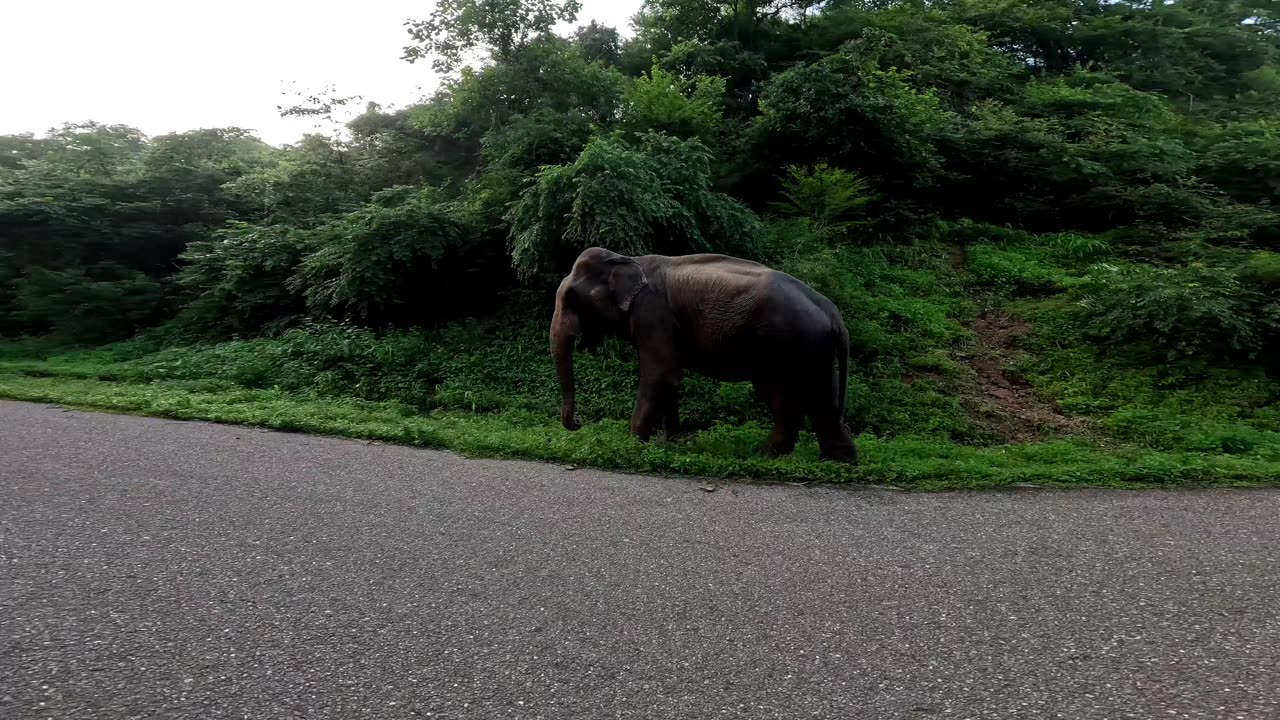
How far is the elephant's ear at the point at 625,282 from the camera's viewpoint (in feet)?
23.2

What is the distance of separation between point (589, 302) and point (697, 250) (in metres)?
3.88

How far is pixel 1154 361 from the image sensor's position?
9094 mm

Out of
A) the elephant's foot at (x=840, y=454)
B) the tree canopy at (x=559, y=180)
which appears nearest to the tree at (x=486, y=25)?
the tree canopy at (x=559, y=180)

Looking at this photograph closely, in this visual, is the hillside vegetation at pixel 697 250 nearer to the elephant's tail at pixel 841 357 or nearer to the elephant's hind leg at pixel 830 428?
the elephant's hind leg at pixel 830 428

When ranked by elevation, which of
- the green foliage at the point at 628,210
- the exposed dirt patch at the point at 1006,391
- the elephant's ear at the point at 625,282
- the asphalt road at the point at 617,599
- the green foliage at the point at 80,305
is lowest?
the asphalt road at the point at 617,599

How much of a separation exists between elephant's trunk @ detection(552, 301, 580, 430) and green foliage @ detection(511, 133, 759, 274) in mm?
2457

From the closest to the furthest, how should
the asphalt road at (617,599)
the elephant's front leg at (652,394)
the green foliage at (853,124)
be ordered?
1. the asphalt road at (617,599)
2. the elephant's front leg at (652,394)
3. the green foliage at (853,124)

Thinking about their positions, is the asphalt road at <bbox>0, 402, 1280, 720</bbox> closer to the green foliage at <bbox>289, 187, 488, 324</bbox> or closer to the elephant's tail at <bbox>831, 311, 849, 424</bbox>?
the elephant's tail at <bbox>831, 311, 849, 424</bbox>

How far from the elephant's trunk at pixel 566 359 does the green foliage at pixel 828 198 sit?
24.5 feet

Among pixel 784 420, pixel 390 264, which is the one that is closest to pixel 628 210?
pixel 390 264

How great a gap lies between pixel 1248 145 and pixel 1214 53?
1301cm

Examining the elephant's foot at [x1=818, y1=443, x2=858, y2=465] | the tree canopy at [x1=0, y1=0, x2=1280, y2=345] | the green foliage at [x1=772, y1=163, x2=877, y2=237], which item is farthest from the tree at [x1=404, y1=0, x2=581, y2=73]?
the elephant's foot at [x1=818, y1=443, x2=858, y2=465]

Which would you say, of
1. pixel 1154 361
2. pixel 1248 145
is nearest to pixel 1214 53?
pixel 1248 145

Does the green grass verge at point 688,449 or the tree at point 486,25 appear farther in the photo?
the tree at point 486,25
